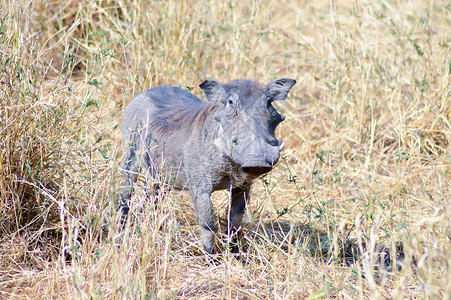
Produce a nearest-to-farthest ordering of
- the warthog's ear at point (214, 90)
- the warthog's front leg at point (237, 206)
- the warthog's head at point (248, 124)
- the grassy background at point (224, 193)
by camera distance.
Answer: the grassy background at point (224, 193) < the warthog's head at point (248, 124) < the warthog's ear at point (214, 90) < the warthog's front leg at point (237, 206)

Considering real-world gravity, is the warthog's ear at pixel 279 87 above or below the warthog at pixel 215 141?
above

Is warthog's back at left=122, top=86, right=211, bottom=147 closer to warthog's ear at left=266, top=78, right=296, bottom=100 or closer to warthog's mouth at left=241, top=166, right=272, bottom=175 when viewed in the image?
warthog's ear at left=266, top=78, right=296, bottom=100

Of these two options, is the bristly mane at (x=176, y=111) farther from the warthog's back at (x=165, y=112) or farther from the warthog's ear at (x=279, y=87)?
the warthog's ear at (x=279, y=87)

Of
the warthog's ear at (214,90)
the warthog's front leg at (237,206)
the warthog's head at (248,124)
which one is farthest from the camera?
the warthog's front leg at (237,206)

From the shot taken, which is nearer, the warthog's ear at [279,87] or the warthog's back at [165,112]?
the warthog's ear at [279,87]

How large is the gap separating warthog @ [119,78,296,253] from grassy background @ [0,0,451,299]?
20cm

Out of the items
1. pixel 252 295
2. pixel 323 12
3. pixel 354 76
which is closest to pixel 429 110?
pixel 354 76

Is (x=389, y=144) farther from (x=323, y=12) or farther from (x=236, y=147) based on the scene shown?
(x=323, y=12)

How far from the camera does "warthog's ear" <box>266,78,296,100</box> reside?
2.98m

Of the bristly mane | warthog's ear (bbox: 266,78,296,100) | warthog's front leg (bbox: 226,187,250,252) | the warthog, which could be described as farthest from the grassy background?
warthog's ear (bbox: 266,78,296,100)

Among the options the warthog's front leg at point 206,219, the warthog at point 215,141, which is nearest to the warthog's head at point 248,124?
the warthog at point 215,141

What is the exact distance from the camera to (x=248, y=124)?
106 inches

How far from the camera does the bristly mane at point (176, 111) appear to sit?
3150 millimetres

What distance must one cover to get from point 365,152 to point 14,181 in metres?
2.69
